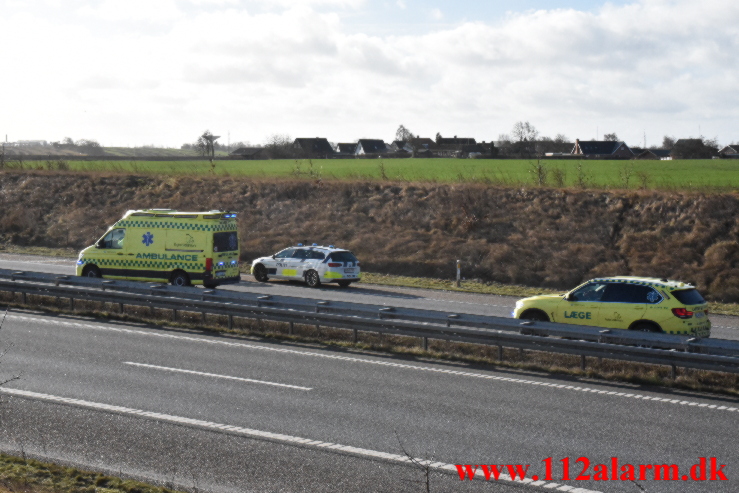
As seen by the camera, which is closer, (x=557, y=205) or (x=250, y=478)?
(x=250, y=478)

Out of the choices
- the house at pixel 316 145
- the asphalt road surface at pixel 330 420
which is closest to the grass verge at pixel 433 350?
the asphalt road surface at pixel 330 420

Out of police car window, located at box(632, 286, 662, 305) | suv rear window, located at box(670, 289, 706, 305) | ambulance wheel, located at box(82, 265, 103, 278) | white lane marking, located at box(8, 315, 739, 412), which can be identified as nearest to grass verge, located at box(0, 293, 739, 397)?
white lane marking, located at box(8, 315, 739, 412)

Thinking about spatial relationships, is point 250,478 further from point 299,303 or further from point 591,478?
point 299,303

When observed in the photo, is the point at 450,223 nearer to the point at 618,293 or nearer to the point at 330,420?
the point at 618,293

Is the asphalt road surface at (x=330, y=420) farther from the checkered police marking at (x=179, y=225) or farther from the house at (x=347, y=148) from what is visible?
the house at (x=347, y=148)

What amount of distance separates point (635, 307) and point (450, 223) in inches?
835

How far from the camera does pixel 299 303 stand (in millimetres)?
17016

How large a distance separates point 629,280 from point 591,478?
26.0 ft

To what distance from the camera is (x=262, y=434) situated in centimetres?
993

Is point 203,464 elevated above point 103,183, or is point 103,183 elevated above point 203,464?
point 103,183

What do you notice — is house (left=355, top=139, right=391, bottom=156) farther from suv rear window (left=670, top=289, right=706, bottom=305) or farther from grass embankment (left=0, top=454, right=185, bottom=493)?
grass embankment (left=0, top=454, right=185, bottom=493)

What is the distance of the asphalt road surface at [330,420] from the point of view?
341 inches

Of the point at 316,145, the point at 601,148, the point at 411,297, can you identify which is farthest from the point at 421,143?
the point at 411,297

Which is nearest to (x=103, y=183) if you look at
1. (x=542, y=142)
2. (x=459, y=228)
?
Answer: (x=459, y=228)
